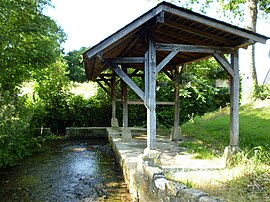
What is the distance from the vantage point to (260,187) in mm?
3404

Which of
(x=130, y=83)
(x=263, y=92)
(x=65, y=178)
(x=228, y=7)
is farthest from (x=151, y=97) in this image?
(x=228, y=7)

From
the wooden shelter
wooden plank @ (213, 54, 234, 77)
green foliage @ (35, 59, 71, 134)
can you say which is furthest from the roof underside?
green foliage @ (35, 59, 71, 134)

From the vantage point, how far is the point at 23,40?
7.86 metres

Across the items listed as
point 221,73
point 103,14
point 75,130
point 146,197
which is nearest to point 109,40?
point 146,197

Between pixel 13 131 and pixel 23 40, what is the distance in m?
2.90

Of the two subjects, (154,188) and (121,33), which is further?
(121,33)

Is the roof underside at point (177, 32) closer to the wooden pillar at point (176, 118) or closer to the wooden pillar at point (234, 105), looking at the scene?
the wooden pillar at point (234, 105)

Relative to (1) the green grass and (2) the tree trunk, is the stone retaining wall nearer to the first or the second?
(1) the green grass

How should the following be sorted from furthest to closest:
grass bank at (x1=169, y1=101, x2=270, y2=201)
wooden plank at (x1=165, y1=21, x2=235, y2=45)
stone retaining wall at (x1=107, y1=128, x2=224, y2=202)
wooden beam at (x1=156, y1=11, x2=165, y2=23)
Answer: wooden plank at (x1=165, y1=21, x2=235, y2=45) → wooden beam at (x1=156, y1=11, x2=165, y2=23) → grass bank at (x1=169, y1=101, x2=270, y2=201) → stone retaining wall at (x1=107, y1=128, x2=224, y2=202)

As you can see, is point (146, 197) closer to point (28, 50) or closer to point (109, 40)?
point (109, 40)

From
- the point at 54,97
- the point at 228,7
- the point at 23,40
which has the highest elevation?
the point at 228,7

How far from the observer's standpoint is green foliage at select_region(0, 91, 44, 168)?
619 centimetres

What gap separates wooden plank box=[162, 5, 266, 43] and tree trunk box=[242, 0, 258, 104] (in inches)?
336

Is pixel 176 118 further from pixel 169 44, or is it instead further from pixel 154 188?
pixel 154 188
